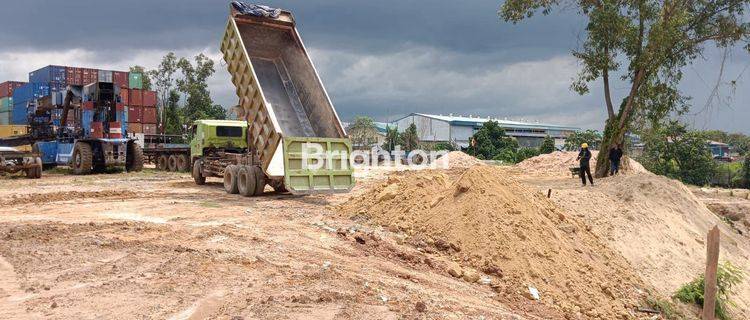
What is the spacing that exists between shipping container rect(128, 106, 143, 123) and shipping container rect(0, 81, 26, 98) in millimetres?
6768

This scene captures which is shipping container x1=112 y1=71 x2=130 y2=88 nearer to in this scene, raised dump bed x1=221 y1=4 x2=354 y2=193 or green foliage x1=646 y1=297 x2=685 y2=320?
raised dump bed x1=221 y1=4 x2=354 y2=193

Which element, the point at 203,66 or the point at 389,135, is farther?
the point at 389,135

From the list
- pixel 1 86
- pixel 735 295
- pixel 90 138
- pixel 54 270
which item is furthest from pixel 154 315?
pixel 1 86

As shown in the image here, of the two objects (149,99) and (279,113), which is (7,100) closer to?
(149,99)

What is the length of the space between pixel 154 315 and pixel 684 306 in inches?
387

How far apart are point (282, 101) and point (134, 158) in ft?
37.3

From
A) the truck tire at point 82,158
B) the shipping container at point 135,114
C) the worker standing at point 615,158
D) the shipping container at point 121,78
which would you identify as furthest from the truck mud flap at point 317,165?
→ the shipping container at point 121,78

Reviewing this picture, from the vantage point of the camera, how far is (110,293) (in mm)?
5820

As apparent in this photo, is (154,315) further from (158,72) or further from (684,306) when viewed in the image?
(158,72)

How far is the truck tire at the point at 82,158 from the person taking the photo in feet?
75.2

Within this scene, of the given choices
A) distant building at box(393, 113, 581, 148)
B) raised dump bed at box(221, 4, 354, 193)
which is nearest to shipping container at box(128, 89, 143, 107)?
raised dump bed at box(221, 4, 354, 193)

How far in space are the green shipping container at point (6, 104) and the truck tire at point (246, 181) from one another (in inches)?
1082

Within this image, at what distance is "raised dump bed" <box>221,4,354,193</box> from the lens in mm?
14531

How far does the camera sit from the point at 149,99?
3969 cm
